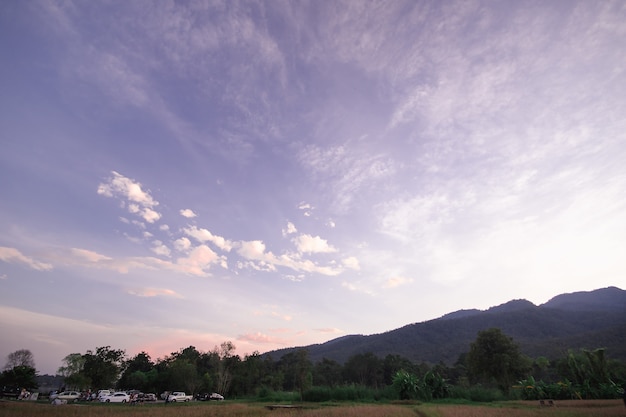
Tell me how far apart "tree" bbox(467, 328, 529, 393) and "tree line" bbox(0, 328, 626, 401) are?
5.6 inches

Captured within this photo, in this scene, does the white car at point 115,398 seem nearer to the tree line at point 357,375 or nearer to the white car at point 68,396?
the white car at point 68,396

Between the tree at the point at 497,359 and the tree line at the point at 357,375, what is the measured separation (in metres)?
0.14

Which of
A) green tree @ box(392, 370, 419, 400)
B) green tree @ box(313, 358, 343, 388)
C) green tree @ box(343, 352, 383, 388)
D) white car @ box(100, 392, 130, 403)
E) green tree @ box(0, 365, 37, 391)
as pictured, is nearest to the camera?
green tree @ box(392, 370, 419, 400)

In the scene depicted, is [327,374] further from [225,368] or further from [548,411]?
[548,411]

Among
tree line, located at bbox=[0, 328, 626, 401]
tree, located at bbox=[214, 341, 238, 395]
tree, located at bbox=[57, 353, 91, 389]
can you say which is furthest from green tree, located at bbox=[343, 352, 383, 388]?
tree, located at bbox=[57, 353, 91, 389]

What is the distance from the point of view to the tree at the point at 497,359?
2108 inches

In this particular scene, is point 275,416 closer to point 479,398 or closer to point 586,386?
point 479,398

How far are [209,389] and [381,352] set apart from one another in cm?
12199

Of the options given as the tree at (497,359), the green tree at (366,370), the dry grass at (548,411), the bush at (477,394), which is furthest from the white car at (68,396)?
the green tree at (366,370)

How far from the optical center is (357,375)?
11138cm

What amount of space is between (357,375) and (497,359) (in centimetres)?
6588

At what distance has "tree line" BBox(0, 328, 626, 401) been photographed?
44.1 metres

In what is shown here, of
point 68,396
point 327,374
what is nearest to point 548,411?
point 68,396

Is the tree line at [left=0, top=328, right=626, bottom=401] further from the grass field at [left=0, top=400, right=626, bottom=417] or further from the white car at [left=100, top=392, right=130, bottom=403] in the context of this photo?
the white car at [left=100, top=392, right=130, bottom=403]
